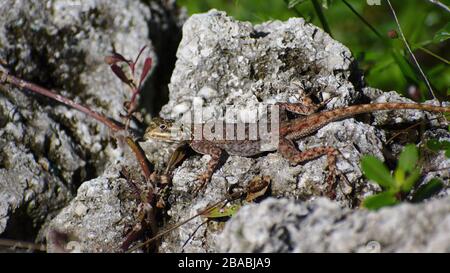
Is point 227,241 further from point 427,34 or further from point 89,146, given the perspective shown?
point 427,34

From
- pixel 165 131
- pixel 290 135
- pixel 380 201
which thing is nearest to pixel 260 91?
pixel 290 135

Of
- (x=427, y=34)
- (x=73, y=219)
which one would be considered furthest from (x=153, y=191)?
(x=427, y=34)

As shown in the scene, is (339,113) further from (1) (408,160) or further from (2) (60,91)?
(2) (60,91)

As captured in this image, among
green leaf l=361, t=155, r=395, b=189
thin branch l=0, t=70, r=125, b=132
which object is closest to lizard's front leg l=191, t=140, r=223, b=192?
thin branch l=0, t=70, r=125, b=132

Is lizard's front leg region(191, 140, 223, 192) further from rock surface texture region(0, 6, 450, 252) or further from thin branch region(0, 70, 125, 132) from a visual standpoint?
thin branch region(0, 70, 125, 132)

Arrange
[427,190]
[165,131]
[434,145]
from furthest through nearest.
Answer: [165,131], [434,145], [427,190]

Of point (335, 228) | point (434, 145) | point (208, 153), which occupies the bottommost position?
point (335, 228)

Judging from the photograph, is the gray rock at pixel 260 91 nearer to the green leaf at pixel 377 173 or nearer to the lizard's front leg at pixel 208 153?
the lizard's front leg at pixel 208 153

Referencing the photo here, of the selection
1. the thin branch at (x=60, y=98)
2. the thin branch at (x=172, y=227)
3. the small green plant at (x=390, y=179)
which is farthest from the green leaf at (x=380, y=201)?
the thin branch at (x=60, y=98)
